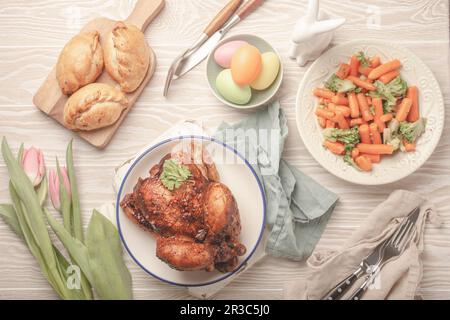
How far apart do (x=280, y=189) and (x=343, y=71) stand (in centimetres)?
45

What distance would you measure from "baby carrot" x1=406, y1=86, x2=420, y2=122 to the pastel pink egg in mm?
570

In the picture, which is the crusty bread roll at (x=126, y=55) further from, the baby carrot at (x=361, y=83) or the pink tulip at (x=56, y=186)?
the baby carrot at (x=361, y=83)

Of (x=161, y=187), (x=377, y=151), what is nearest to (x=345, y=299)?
(x=377, y=151)

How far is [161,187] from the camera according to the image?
1480 mm

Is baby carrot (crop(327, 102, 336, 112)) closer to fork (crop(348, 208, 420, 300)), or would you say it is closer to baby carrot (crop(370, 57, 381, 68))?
baby carrot (crop(370, 57, 381, 68))

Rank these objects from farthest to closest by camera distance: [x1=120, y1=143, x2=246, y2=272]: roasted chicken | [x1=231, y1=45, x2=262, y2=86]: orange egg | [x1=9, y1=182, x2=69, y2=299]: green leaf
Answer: [x1=9, y1=182, x2=69, y2=299]: green leaf, [x1=231, y1=45, x2=262, y2=86]: orange egg, [x1=120, y1=143, x2=246, y2=272]: roasted chicken

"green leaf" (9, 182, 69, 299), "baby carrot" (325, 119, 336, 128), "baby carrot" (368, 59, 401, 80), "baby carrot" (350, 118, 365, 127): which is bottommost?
"green leaf" (9, 182, 69, 299)

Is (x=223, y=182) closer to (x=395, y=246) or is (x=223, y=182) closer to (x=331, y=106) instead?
(x=331, y=106)

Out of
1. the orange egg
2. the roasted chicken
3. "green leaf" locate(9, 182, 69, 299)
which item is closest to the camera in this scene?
the roasted chicken

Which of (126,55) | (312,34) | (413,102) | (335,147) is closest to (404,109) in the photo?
(413,102)

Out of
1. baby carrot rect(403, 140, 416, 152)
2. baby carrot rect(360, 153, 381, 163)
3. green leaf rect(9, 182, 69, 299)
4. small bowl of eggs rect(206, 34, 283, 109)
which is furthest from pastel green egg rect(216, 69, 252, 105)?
green leaf rect(9, 182, 69, 299)

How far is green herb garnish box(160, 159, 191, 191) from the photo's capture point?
4.86 ft

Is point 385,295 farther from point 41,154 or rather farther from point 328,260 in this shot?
point 41,154

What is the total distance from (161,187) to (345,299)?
73cm
